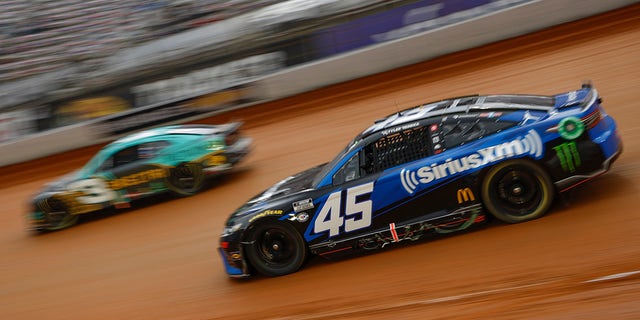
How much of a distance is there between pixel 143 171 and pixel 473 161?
710cm

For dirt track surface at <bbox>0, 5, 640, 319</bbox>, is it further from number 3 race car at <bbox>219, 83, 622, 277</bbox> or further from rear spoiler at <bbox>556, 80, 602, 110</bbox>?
rear spoiler at <bbox>556, 80, 602, 110</bbox>

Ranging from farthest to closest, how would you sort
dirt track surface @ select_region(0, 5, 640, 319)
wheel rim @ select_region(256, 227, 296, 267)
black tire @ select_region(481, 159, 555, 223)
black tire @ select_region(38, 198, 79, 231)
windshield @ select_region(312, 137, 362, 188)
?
black tire @ select_region(38, 198, 79, 231) → wheel rim @ select_region(256, 227, 296, 267) → windshield @ select_region(312, 137, 362, 188) → black tire @ select_region(481, 159, 555, 223) → dirt track surface @ select_region(0, 5, 640, 319)

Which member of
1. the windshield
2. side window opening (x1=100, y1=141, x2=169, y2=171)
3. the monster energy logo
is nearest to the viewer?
the monster energy logo

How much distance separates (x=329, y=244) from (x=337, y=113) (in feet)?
26.6

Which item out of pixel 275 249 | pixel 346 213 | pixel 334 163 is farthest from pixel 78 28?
pixel 346 213

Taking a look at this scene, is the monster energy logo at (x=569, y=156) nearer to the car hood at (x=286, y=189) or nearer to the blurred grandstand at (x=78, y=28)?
the car hood at (x=286, y=189)

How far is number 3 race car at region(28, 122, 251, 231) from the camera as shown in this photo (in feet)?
39.0

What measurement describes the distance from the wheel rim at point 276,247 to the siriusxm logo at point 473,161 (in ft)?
4.94

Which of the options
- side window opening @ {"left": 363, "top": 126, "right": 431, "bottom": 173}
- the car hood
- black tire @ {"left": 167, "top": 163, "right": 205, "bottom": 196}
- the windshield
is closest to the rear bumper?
side window opening @ {"left": 363, "top": 126, "right": 431, "bottom": 173}

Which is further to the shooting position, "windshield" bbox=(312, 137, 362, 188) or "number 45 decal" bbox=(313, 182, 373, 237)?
"windshield" bbox=(312, 137, 362, 188)

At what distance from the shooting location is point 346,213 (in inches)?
279

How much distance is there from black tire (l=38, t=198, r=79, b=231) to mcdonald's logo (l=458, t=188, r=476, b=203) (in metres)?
8.34

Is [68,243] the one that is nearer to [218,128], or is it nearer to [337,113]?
[218,128]

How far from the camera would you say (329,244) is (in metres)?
7.28
